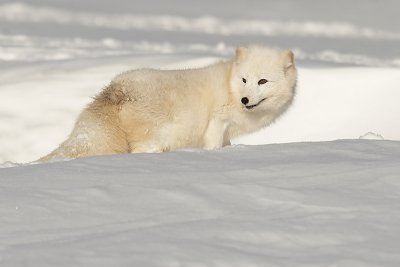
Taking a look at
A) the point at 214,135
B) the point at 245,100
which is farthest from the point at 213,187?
the point at 214,135

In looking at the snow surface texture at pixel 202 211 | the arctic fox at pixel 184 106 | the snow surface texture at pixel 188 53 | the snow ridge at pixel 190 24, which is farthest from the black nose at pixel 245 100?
the snow ridge at pixel 190 24

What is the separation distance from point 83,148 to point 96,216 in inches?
85.0

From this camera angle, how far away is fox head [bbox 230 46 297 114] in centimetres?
519

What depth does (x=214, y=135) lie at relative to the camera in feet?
17.3

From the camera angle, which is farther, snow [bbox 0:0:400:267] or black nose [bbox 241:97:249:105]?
black nose [bbox 241:97:249:105]

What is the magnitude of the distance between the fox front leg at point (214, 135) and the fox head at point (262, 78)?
19cm

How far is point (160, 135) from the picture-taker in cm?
510

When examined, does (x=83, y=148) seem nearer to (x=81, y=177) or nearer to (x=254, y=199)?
(x=81, y=177)

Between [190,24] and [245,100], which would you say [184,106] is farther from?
[190,24]

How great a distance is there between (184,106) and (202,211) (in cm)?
244

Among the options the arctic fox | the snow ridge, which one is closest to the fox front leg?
the arctic fox

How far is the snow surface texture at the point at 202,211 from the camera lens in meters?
2.32

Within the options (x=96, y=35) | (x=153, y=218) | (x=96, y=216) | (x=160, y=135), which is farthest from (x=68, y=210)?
(x=96, y=35)

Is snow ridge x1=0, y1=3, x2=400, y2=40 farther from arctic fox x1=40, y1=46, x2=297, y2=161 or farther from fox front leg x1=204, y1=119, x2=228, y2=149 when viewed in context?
fox front leg x1=204, y1=119, x2=228, y2=149
